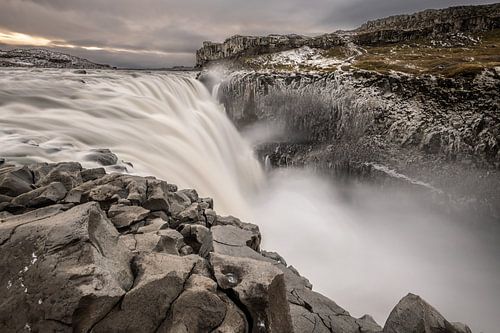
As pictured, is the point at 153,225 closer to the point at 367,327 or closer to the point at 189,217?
the point at 189,217

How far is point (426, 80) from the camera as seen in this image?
32656mm

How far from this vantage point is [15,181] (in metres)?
9.45

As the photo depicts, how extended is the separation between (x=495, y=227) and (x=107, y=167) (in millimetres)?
31558

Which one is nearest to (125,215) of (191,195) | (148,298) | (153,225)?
(153,225)

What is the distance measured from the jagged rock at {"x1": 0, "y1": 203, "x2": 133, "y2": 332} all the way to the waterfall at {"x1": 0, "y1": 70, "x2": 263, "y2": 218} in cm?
959

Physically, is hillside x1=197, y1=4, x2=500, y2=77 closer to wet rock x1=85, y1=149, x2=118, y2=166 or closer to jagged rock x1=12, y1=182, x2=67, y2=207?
wet rock x1=85, y1=149, x2=118, y2=166

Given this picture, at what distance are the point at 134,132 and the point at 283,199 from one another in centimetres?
1690

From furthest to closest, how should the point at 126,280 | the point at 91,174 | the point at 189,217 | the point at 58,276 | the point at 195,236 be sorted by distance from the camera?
the point at 91,174 → the point at 189,217 → the point at 195,236 → the point at 126,280 → the point at 58,276

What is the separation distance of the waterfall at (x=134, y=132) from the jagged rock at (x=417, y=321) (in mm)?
13372

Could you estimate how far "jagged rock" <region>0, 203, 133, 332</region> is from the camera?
519cm

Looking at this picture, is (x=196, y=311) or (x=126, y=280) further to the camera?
(x=126, y=280)

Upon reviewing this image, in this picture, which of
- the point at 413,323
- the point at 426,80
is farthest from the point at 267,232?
the point at 426,80

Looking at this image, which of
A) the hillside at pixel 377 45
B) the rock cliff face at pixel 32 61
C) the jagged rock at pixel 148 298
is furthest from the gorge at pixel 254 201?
the rock cliff face at pixel 32 61

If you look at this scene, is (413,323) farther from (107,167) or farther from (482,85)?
(482,85)
